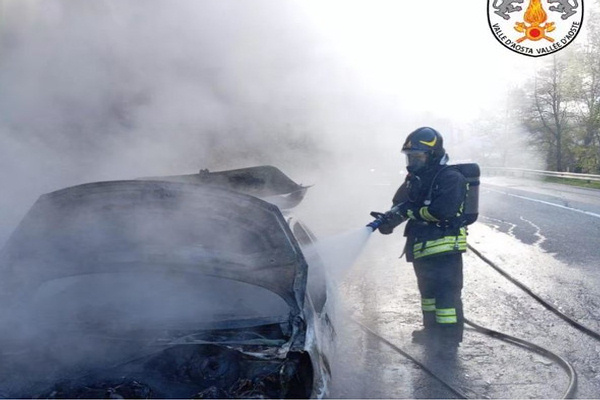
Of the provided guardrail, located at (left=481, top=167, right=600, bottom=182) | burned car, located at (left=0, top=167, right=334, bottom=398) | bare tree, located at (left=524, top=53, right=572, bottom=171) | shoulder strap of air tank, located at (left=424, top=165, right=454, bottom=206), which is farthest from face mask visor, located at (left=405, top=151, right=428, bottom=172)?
bare tree, located at (left=524, top=53, right=572, bottom=171)

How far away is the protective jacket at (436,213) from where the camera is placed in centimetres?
442

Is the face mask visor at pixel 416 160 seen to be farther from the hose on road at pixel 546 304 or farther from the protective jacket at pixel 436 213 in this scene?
the hose on road at pixel 546 304

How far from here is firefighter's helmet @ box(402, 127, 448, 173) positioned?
180 inches

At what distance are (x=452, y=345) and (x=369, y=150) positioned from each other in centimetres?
834

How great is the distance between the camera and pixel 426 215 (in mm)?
4512

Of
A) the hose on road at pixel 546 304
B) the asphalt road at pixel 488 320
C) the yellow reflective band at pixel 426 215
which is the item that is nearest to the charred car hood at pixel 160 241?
the asphalt road at pixel 488 320

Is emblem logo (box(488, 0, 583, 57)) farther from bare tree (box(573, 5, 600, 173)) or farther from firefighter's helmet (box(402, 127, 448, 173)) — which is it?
bare tree (box(573, 5, 600, 173))

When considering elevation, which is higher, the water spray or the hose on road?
the water spray

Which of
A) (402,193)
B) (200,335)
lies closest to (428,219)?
(402,193)

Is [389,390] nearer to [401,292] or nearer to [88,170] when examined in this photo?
[401,292]

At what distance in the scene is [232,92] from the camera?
22.3ft

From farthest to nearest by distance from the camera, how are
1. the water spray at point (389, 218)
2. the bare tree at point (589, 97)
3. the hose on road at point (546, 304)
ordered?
the bare tree at point (589, 97) → the water spray at point (389, 218) → the hose on road at point (546, 304)

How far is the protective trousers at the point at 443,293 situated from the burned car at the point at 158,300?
1.24 m

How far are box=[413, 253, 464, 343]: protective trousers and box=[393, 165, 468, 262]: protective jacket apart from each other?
Result: 9 centimetres
